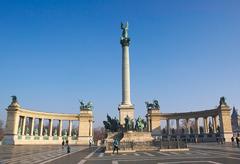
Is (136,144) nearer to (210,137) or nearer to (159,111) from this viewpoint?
(210,137)

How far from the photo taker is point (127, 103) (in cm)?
4766

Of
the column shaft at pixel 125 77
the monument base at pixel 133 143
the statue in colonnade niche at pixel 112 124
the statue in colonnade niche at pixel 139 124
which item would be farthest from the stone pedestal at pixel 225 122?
the statue in colonnade niche at pixel 112 124

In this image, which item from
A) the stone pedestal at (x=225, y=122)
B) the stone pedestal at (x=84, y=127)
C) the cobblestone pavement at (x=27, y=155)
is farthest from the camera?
the stone pedestal at (x=84, y=127)

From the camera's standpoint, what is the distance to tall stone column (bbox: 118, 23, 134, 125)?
46.6 metres

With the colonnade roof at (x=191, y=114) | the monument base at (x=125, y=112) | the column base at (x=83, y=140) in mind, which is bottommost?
the column base at (x=83, y=140)

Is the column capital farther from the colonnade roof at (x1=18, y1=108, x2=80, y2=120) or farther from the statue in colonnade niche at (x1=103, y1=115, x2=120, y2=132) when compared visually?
the colonnade roof at (x1=18, y1=108, x2=80, y2=120)

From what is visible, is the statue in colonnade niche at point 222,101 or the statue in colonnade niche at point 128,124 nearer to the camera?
the statue in colonnade niche at point 128,124

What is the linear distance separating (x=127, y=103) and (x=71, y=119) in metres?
43.5

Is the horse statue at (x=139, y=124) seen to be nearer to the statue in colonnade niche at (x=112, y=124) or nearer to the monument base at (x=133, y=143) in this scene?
the monument base at (x=133, y=143)

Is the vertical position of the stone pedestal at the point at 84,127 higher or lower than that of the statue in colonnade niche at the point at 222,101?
lower

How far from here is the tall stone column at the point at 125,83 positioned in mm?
46562

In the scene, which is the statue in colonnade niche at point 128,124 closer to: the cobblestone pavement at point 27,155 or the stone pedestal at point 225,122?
the cobblestone pavement at point 27,155

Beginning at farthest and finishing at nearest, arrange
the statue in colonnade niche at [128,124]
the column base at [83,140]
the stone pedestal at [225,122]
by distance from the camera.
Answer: the column base at [83,140], the stone pedestal at [225,122], the statue in colonnade niche at [128,124]

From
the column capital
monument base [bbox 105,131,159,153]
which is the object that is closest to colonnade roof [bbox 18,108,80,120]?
the column capital
